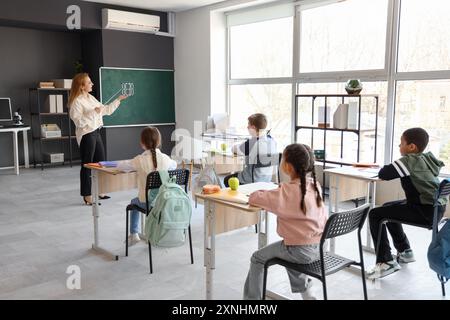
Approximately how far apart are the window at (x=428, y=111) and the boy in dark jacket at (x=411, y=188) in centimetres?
215

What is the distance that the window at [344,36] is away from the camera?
5.56m

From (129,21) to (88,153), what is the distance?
323 centimetres

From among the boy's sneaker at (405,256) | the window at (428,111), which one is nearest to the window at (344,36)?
the window at (428,111)

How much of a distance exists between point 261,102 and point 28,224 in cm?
408

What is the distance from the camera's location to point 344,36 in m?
5.98

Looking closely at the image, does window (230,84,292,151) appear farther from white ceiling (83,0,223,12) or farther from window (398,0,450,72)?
window (398,0,450,72)

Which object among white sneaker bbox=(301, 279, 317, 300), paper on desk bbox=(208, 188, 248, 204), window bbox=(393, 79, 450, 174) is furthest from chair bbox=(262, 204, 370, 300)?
window bbox=(393, 79, 450, 174)

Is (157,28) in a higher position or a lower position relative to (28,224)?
higher

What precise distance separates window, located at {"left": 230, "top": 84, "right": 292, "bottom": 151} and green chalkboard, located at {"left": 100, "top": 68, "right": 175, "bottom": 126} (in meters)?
1.33

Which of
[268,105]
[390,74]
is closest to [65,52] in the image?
[268,105]

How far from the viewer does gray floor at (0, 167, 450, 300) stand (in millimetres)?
3010
